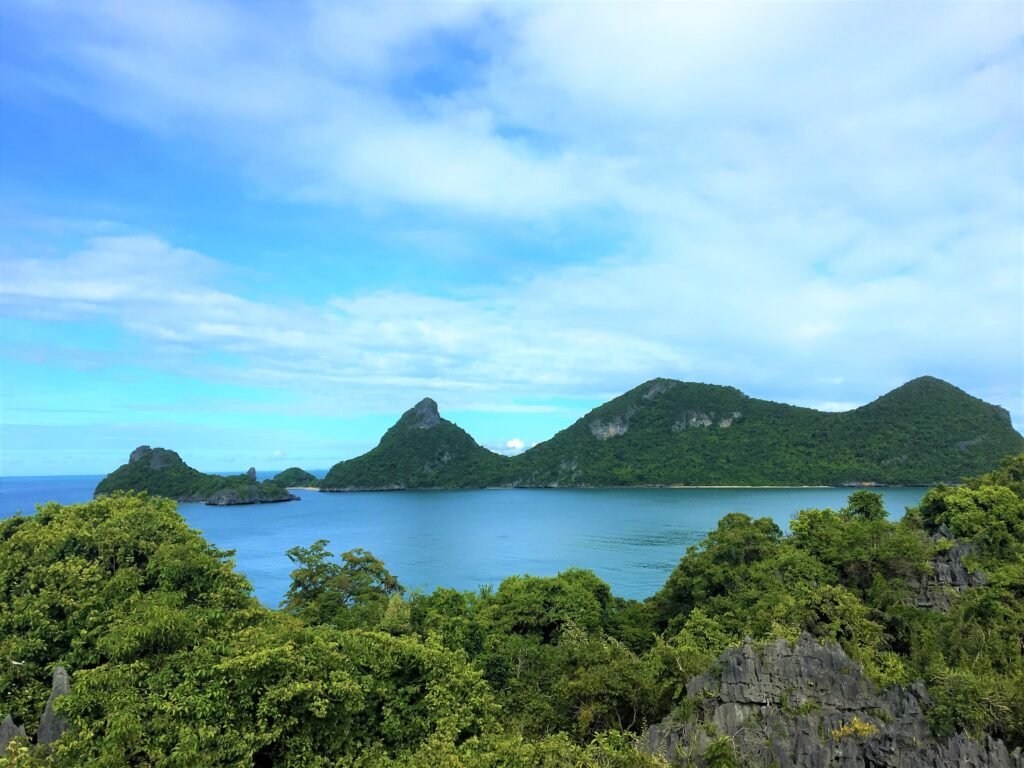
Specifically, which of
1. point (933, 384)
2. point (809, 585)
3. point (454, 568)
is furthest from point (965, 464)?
point (809, 585)

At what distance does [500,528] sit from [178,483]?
231 feet

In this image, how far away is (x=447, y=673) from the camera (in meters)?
11.5

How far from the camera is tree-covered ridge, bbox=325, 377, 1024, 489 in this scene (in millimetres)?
102562

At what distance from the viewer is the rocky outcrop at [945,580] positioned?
20.1 metres

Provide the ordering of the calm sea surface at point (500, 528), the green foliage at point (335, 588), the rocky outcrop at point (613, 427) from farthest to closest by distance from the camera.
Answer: the rocky outcrop at point (613, 427), the calm sea surface at point (500, 528), the green foliage at point (335, 588)

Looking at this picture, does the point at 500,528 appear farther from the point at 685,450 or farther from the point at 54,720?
the point at 685,450

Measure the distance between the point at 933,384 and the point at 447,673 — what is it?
13240 centimetres

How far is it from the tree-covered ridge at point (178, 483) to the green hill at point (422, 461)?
63.7 feet

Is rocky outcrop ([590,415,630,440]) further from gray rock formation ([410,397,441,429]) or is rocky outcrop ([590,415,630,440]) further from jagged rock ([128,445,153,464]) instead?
jagged rock ([128,445,153,464])

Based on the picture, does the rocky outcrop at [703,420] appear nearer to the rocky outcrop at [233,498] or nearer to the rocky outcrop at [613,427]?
the rocky outcrop at [613,427]

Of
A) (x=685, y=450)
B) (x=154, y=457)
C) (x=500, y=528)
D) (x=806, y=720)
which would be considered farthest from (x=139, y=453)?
(x=806, y=720)

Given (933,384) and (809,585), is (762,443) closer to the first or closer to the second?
(933,384)

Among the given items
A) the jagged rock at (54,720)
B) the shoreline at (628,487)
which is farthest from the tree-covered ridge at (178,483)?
the jagged rock at (54,720)

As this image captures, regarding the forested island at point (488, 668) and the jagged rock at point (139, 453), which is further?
the jagged rock at point (139, 453)
